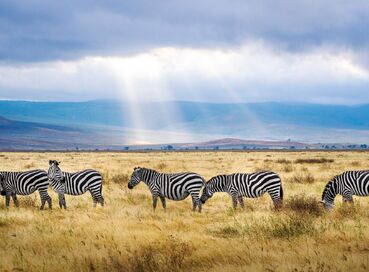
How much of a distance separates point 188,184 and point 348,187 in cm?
542

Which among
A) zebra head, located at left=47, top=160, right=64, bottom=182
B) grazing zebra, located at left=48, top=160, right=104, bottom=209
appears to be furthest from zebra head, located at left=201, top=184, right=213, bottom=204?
zebra head, located at left=47, top=160, right=64, bottom=182

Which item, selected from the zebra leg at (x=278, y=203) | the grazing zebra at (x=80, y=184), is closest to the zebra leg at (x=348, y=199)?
the zebra leg at (x=278, y=203)

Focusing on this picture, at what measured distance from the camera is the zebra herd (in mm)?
17578

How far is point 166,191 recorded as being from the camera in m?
18.5

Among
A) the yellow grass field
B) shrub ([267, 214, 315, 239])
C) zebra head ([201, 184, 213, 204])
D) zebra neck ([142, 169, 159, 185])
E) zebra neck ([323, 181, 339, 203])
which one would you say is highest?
zebra neck ([142, 169, 159, 185])

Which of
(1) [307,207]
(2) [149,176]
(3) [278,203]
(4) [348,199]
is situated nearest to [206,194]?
(2) [149,176]

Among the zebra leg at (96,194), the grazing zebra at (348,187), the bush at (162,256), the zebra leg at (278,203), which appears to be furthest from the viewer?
the zebra leg at (96,194)

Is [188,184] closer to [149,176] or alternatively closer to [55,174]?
[149,176]

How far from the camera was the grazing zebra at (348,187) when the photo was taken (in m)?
17.5

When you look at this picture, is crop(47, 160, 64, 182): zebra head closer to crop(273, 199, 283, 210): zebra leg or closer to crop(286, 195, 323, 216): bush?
crop(273, 199, 283, 210): zebra leg

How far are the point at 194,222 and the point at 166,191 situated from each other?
9.64 feet

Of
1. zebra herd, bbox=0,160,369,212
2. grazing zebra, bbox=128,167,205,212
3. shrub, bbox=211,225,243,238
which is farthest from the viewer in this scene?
grazing zebra, bbox=128,167,205,212

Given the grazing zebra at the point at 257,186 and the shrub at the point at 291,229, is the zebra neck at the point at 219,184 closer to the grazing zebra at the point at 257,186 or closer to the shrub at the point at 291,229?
the grazing zebra at the point at 257,186

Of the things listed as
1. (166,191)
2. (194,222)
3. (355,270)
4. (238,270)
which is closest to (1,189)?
(166,191)
